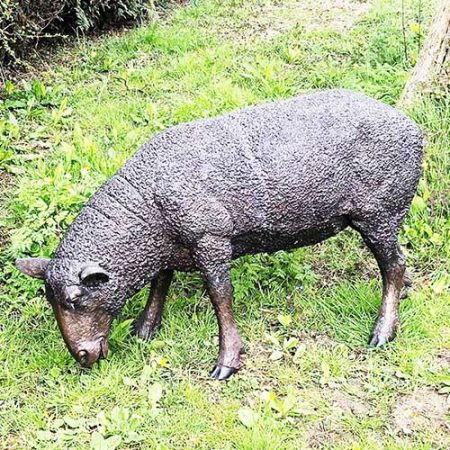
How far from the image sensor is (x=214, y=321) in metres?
4.44

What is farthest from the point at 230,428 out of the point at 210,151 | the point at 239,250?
the point at 210,151

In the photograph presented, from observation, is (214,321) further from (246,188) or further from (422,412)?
(422,412)

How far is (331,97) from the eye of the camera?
13.3ft

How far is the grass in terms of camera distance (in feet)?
12.3

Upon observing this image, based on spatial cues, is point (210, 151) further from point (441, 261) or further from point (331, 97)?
point (441, 261)

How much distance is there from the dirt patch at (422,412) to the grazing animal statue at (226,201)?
34.4 inches

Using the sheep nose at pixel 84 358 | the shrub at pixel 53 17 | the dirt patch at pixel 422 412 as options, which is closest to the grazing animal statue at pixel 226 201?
the sheep nose at pixel 84 358

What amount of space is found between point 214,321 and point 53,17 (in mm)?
4304

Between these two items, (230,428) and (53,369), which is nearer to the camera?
(230,428)

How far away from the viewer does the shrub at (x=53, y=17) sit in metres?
6.71

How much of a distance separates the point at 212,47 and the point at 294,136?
154 inches

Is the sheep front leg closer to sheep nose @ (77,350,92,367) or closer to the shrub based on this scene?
sheep nose @ (77,350,92,367)

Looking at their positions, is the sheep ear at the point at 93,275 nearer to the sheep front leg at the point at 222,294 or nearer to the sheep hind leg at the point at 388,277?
the sheep front leg at the point at 222,294

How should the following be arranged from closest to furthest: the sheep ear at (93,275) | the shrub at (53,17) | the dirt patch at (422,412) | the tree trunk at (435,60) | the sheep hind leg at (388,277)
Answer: the sheep ear at (93,275), the dirt patch at (422,412), the sheep hind leg at (388,277), the tree trunk at (435,60), the shrub at (53,17)
